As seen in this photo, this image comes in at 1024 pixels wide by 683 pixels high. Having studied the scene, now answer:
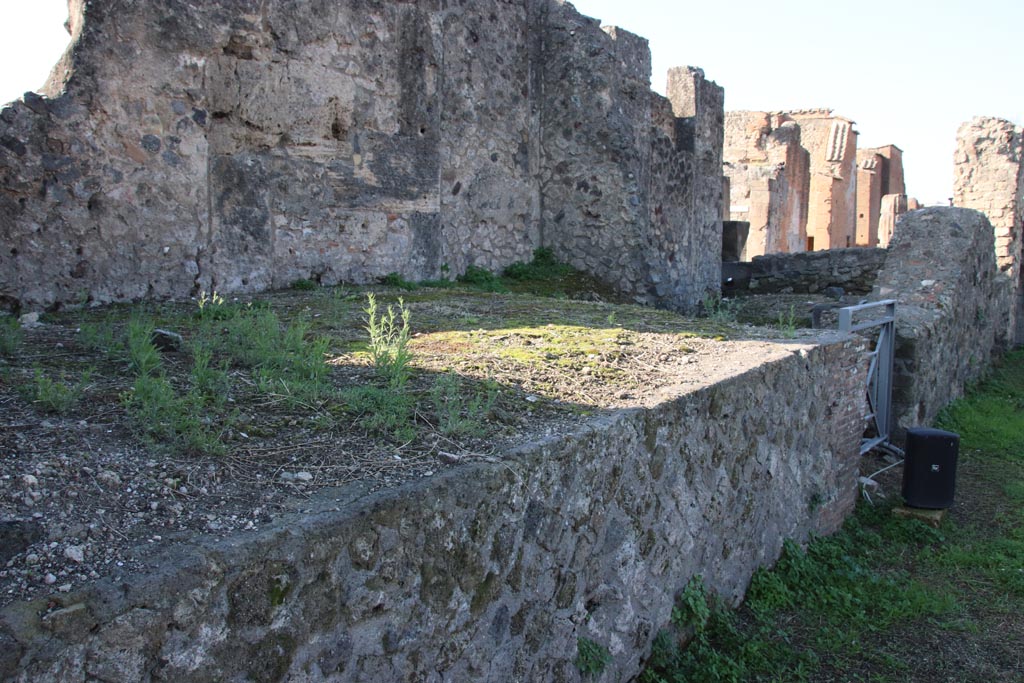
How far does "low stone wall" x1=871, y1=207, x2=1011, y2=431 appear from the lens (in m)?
7.72

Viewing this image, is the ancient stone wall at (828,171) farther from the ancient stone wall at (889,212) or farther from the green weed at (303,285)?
the green weed at (303,285)

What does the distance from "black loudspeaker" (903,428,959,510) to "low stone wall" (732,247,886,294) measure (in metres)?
6.61

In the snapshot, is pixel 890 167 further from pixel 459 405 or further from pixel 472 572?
pixel 472 572

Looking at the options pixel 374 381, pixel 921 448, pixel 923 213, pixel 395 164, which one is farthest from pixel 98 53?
pixel 923 213

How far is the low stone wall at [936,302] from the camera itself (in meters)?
7.72

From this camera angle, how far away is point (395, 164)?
7.26 meters

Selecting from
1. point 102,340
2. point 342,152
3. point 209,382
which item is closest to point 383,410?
point 209,382

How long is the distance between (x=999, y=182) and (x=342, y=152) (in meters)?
11.7

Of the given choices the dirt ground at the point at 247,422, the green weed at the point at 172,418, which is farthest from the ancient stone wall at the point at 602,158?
the green weed at the point at 172,418

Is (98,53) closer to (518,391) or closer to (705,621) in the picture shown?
(518,391)

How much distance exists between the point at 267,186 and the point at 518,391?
3.64 meters

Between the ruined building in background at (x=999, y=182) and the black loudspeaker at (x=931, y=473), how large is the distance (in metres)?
8.89

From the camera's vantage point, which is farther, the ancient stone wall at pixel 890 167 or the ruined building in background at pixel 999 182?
the ancient stone wall at pixel 890 167

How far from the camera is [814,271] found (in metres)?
12.5
